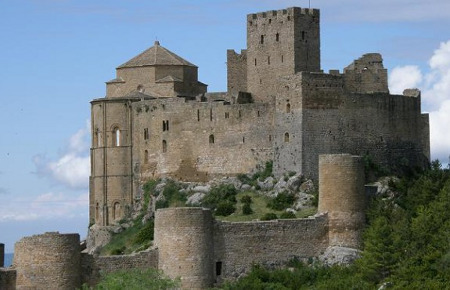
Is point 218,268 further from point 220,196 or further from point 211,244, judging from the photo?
point 220,196

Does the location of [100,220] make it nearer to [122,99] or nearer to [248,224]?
[122,99]

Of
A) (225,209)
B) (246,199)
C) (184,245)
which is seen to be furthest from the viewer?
(246,199)

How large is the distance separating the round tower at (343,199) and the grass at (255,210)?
572cm

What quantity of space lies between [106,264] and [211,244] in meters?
3.66

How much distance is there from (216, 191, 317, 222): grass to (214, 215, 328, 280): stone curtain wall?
6032 millimetres

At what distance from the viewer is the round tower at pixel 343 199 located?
57.8 m

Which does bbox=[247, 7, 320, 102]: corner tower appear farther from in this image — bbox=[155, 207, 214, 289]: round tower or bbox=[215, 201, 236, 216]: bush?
bbox=[155, 207, 214, 289]: round tower

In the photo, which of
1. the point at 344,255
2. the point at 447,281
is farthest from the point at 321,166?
the point at 447,281

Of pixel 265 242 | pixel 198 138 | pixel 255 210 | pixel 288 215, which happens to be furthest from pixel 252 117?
pixel 265 242

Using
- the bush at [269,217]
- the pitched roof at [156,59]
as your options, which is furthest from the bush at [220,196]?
the pitched roof at [156,59]

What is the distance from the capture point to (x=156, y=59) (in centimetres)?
7700

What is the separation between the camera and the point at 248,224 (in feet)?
184

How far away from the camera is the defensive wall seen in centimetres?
5188

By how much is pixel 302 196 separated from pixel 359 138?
171 inches
